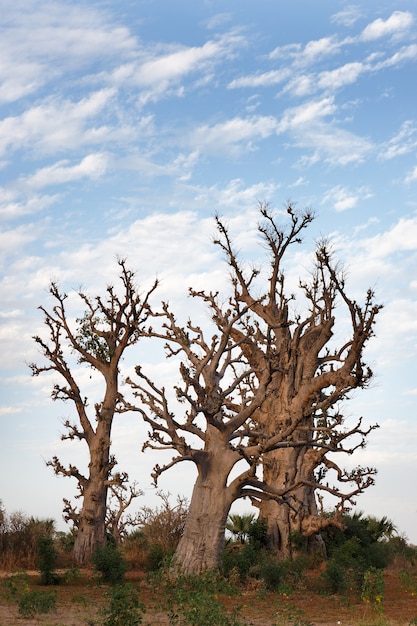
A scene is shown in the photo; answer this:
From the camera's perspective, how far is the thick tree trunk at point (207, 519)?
18734mm

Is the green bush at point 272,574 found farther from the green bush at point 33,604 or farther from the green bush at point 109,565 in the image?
the green bush at point 33,604

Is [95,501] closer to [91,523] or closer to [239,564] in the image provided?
[91,523]

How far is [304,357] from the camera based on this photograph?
27016 mm

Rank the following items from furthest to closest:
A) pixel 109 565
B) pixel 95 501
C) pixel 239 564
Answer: pixel 95 501
pixel 239 564
pixel 109 565

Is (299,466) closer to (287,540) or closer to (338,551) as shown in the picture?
(287,540)

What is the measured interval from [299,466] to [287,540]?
2443 millimetres

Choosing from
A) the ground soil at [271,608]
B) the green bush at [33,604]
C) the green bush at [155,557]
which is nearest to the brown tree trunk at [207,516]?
the ground soil at [271,608]

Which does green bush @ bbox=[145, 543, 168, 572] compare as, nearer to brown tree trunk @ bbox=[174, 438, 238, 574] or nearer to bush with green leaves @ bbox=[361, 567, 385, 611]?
brown tree trunk @ bbox=[174, 438, 238, 574]

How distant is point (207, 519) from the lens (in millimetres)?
18891

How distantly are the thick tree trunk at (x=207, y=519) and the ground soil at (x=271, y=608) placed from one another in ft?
3.70

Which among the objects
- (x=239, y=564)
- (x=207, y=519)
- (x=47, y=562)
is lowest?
(x=239, y=564)

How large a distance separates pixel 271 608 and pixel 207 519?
3.71 metres

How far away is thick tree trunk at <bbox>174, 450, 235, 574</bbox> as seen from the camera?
18.7m

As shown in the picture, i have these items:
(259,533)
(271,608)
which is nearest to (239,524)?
(259,533)
